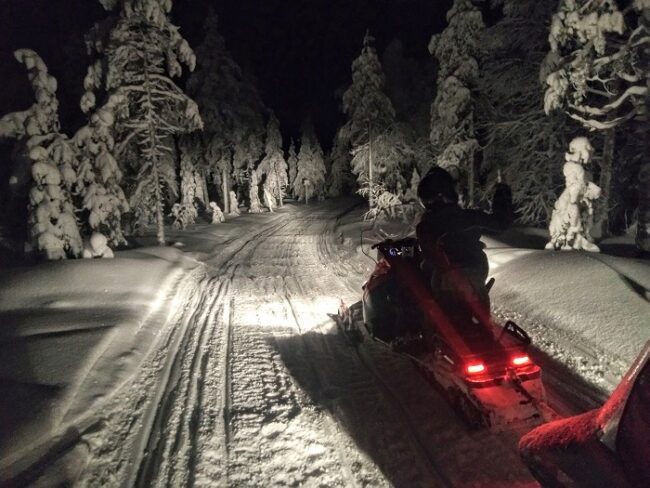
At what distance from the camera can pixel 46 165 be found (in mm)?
13461

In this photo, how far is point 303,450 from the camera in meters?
4.50

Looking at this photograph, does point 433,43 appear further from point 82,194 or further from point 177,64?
point 82,194

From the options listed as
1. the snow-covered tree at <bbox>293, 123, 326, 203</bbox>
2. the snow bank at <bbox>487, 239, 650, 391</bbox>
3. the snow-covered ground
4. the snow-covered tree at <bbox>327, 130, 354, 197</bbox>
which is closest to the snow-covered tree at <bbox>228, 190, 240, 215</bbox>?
the snow-covered tree at <bbox>293, 123, 326, 203</bbox>

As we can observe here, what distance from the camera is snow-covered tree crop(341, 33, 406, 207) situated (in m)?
26.9

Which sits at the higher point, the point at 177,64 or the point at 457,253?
the point at 177,64

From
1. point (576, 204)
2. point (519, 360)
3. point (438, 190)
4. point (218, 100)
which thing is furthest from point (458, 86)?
point (519, 360)

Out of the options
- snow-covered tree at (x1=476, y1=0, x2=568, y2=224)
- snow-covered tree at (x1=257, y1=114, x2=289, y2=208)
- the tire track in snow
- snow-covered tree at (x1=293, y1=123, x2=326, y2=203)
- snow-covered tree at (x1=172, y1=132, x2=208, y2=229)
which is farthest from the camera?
snow-covered tree at (x1=293, y1=123, x2=326, y2=203)

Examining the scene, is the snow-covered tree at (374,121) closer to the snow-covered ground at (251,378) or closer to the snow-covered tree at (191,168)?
the snow-covered tree at (191,168)

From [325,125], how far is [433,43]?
79.8m

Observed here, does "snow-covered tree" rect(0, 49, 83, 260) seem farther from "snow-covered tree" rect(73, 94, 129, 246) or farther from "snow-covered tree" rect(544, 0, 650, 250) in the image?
"snow-covered tree" rect(544, 0, 650, 250)

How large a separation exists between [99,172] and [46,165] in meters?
2.94

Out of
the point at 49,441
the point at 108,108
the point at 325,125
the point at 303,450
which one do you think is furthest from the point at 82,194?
the point at 325,125

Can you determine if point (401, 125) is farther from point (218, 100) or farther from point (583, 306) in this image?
point (583, 306)

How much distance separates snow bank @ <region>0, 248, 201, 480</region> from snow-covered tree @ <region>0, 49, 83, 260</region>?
1558 millimetres
